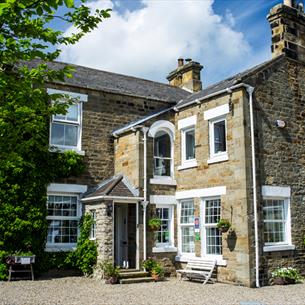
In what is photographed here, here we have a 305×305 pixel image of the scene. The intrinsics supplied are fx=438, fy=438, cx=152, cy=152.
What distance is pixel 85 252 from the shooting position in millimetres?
15703

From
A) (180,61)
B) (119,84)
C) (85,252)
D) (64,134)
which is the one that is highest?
(180,61)

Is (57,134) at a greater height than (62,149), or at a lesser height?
greater

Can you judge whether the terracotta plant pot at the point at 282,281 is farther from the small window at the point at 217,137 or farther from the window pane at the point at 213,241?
the small window at the point at 217,137

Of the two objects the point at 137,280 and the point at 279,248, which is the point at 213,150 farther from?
the point at 137,280

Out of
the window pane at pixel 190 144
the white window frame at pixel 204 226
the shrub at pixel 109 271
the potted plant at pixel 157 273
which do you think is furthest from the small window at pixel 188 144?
the shrub at pixel 109 271

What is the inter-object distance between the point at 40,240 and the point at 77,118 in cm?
497

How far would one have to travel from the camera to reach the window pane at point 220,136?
1533cm

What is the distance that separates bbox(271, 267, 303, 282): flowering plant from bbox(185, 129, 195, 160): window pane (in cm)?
514

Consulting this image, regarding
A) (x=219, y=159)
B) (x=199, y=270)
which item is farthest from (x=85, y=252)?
(x=219, y=159)

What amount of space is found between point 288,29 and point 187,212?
25.5ft

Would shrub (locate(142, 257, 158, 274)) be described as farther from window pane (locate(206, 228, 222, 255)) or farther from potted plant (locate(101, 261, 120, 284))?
window pane (locate(206, 228, 222, 255))

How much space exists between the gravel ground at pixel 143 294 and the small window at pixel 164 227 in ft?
6.77

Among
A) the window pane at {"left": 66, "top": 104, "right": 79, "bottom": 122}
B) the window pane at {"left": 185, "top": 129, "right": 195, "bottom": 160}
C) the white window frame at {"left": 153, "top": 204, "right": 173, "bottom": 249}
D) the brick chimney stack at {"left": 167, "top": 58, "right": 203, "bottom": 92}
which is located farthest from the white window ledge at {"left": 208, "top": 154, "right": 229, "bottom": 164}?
the brick chimney stack at {"left": 167, "top": 58, "right": 203, "bottom": 92}

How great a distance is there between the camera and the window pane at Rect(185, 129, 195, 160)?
16672mm
